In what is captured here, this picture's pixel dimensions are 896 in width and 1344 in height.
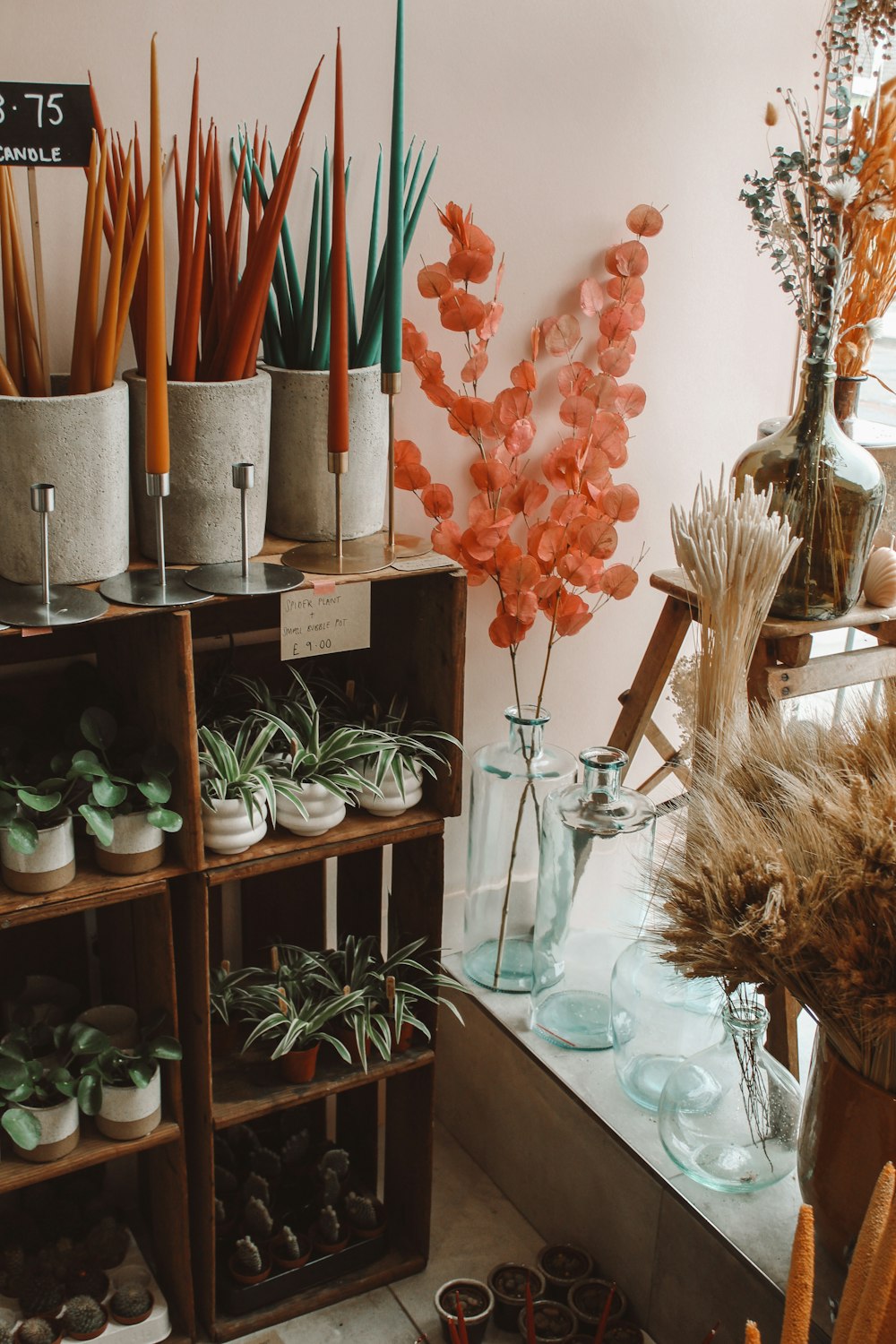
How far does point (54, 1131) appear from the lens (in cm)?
145

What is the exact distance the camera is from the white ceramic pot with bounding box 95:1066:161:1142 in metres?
1.48

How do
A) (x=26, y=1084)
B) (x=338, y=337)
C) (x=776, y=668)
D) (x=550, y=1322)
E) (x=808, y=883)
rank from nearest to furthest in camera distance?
(x=808, y=883) → (x=338, y=337) → (x=26, y=1084) → (x=550, y=1322) → (x=776, y=668)

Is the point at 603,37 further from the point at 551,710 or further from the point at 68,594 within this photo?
the point at 68,594

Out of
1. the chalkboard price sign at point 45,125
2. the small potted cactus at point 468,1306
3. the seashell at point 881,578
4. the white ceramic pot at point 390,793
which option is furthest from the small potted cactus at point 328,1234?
the chalkboard price sign at point 45,125

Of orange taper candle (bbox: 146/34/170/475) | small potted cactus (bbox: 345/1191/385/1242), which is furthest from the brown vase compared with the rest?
orange taper candle (bbox: 146/34/170/475)

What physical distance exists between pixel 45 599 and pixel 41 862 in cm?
30

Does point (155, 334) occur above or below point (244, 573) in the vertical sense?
above

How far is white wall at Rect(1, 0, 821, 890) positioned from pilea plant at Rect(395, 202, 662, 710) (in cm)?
6

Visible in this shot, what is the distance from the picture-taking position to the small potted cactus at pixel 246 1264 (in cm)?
167

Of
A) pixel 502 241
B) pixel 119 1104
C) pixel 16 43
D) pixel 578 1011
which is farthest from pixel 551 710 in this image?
pixel 16 43

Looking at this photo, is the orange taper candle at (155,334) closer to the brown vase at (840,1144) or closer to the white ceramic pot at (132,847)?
the white ceramic pot at (132,847)

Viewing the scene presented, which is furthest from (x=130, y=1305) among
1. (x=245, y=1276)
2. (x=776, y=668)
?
(x=776, y=668)

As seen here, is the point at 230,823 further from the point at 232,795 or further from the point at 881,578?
the point at 881,578

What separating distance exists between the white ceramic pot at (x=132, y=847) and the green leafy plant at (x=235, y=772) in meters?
0.08
